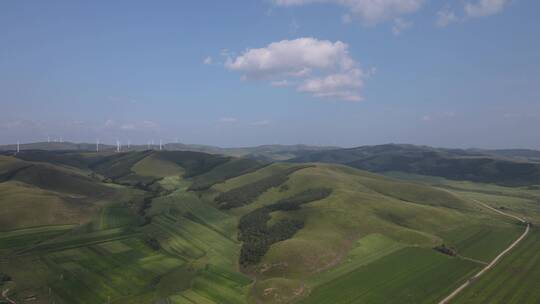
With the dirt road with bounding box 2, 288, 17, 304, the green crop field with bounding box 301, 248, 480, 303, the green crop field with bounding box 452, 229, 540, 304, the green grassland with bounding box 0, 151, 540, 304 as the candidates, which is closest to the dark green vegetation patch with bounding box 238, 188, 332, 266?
the green grassland with bounding box 0, 151, 540, 304

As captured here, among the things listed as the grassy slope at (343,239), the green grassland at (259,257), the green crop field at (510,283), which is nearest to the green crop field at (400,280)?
the green grassland at (259,257)

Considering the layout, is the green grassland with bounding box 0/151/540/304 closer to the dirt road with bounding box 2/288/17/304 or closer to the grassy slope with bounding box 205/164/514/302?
the grassy slope with bounding box 205/164/514/302

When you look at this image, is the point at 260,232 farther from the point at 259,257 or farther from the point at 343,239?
the point at 343,239

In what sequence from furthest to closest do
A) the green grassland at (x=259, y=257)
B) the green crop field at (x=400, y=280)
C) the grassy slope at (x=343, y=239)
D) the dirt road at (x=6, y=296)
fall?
the grassy slope at (x=343, y=239)
the green grassland at (x=259, y=257)
the green crop field at (x=400, y=280)
the dirt road at (x=6, y=296)

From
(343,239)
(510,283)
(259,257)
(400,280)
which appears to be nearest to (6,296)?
(259,257)

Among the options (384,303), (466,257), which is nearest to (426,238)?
(466,257)

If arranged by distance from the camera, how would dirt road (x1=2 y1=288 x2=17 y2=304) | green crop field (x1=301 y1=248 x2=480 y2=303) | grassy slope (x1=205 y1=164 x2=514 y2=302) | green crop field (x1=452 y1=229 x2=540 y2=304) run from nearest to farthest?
green crop field (x1=452 y1=229 x2=540 y2=304) < dirt road (x1=2 y1=288 x2=17 y2=304) < green crop field (x1=301 y1=248 x2=480 y2=303) < grassy slope (x1=205 y1=164 x2=514 y2=302)

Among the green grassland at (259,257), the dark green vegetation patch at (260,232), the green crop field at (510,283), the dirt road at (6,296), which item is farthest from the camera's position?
the dark green vegetation patch at (260,232)

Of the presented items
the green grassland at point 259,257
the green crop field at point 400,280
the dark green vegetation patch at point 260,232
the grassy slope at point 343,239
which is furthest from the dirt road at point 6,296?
the green crop field at point 400,280

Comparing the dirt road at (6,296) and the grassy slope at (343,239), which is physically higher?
the grassy slope at (343,239)

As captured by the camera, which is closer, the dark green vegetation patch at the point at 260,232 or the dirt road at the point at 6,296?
the dirt road at the point at 6,296

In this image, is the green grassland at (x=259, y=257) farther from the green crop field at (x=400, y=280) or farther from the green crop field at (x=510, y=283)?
the green crop field at (x=510, y=283)
